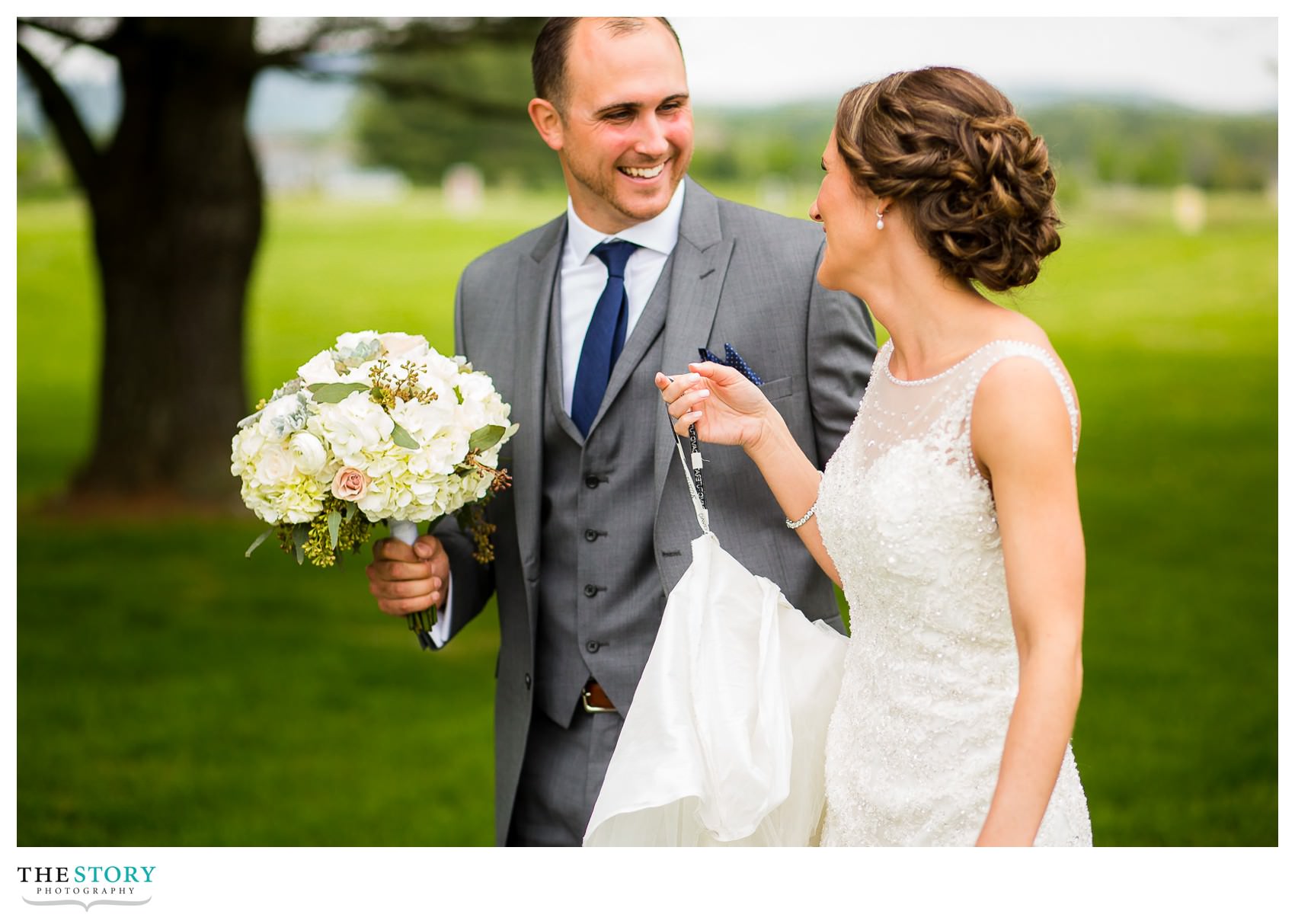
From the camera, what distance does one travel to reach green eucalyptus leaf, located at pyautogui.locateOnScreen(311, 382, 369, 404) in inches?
113

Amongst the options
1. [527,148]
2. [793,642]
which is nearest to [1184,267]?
[527,148]

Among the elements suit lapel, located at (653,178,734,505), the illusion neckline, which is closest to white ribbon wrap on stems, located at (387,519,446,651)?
suit lapel, located at (653,178,734,505)

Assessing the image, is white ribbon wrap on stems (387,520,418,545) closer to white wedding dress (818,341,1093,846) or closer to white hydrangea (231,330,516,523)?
white hydrangea (231,330,516,523)

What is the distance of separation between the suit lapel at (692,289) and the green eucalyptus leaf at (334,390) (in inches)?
27.2

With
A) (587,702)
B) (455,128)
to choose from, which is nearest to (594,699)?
(587,702)

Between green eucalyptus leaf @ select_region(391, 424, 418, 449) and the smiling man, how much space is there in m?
0.39

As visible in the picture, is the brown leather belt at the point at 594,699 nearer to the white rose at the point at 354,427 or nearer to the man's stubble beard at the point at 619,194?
the white rose at the point at 354,427

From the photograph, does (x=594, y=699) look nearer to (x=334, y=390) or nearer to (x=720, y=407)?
(x=720, y=407)

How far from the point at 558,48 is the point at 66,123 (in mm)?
7653

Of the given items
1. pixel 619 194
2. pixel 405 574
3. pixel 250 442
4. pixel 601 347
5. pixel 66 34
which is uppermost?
pixel 66 34

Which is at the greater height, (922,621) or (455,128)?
(455,128)

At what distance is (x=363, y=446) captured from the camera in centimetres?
282

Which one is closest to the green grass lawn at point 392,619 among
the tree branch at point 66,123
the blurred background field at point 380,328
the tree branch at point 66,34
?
the blurred background field at point 380,328

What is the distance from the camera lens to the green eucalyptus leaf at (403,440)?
2.83m
